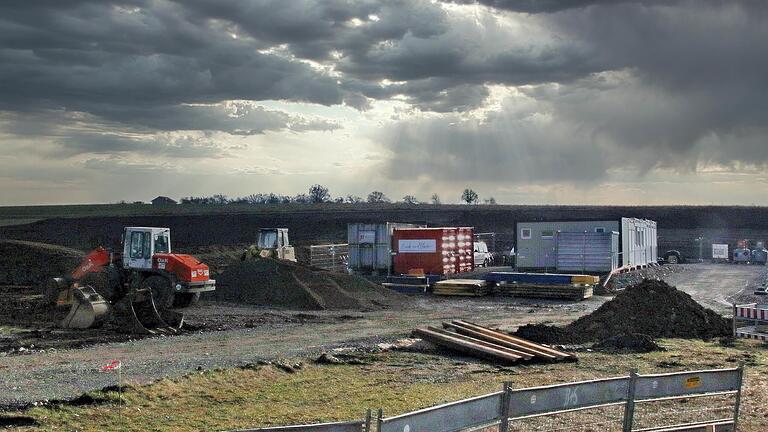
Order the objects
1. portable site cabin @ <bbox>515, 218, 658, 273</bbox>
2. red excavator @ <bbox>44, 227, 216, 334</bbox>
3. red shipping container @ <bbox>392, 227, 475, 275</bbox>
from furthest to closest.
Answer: red shipping container @ <bbox>392, 227, 475, 275</bbox> → portable site cabin @ <bbox>515, 218, 658, 273</bbox> → red excavator @ <bbox>44, 227, 216, 334</bbox>

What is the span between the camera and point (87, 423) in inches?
461

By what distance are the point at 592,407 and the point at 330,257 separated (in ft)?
124

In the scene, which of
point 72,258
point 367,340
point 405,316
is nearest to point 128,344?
point 367,340

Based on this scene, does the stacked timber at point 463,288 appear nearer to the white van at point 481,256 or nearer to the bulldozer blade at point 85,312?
the white van at point 481,256

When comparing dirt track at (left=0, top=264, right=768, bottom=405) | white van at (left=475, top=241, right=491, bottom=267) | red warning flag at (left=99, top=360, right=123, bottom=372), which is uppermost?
white van at (left=475, top=241, right=491, bottom=267)

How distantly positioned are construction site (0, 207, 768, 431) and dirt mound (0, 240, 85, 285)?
178 millimetres

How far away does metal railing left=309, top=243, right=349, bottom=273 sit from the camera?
44.7m

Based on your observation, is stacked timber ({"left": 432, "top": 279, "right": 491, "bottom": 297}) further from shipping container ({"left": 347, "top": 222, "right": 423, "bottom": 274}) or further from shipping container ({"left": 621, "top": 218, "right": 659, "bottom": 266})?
shipping container ({"left": 621, "top": 218, "right": 659, "bottom": 266})

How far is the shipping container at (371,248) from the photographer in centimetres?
4134

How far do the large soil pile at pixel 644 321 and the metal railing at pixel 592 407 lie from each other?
774 centimetres

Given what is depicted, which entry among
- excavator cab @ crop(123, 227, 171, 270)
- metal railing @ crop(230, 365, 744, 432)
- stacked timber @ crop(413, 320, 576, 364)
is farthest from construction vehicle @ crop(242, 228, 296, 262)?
metal railing @ crop(230, 365, 744, 432)

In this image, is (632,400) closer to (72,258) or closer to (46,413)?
(46,413)

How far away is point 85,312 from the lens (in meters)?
22.4

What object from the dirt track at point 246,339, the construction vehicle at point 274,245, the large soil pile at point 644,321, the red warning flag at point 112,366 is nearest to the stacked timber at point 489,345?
the large soil pile at point 644,321
